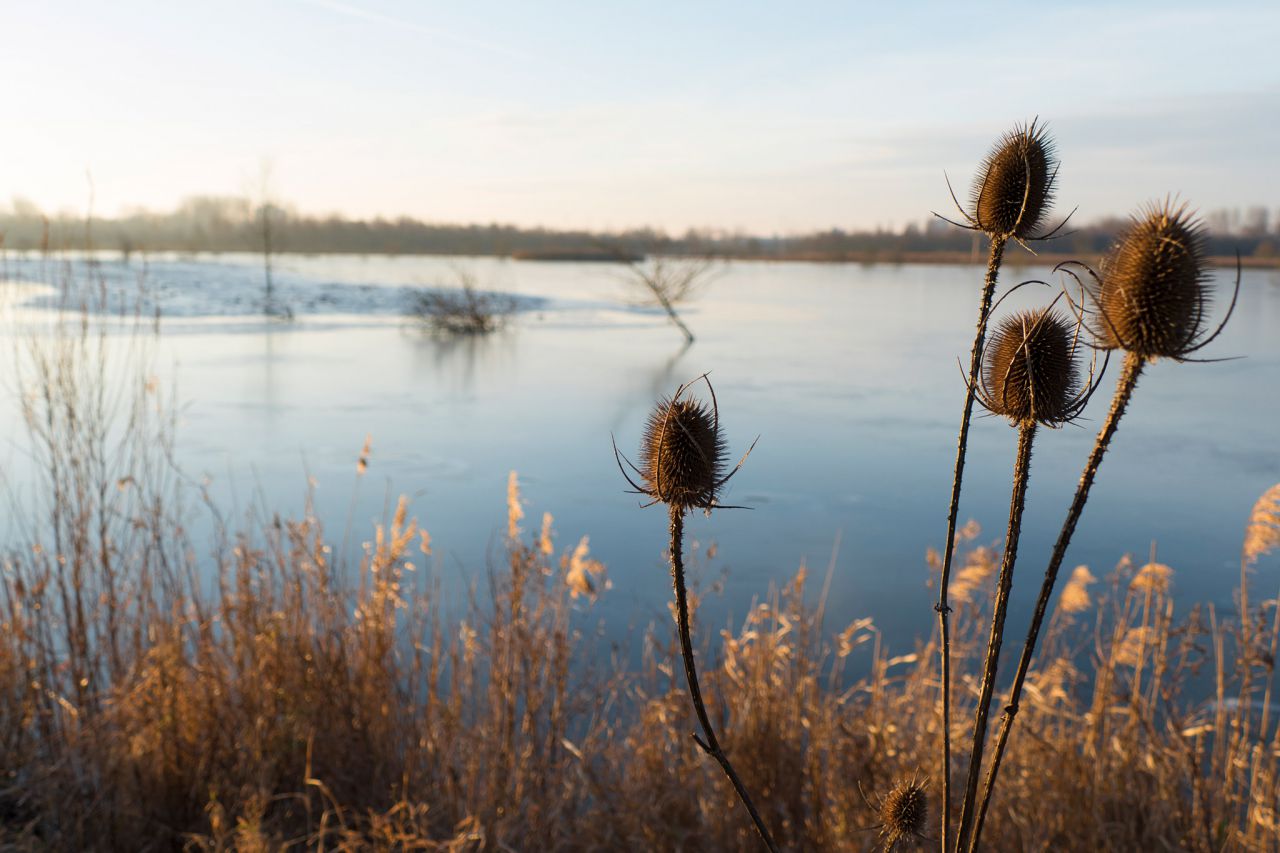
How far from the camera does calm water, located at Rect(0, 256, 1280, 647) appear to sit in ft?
24.5

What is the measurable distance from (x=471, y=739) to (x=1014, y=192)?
132 inches

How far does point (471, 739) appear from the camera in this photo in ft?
12.8

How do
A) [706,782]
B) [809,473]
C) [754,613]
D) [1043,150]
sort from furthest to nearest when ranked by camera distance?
[809,473]
[754,613]
[706,782]
[1043,150]

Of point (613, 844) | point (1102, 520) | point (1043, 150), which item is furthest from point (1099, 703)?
point (1102, 520)

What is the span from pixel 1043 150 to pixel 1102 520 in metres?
8.11

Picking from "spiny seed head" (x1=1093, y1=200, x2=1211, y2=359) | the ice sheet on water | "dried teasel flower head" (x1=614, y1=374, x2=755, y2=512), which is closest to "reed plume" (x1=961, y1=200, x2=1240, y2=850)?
"spiny seed head" (x1=1093, y1=200, x2=1211, y2=359)

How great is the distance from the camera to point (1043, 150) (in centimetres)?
121

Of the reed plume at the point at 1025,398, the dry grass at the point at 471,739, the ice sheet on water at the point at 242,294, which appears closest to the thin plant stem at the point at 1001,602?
the reed plume at the point at 1025,398

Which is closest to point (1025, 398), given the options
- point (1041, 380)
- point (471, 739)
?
point (1041, 380)

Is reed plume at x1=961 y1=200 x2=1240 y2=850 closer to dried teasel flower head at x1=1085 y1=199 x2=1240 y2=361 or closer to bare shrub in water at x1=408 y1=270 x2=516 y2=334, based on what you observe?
dried teasel flower head at x1=1085 y1=199 x2=1240 y2=361

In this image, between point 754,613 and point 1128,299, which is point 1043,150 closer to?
point 1128,299

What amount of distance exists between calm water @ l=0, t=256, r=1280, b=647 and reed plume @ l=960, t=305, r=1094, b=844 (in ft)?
0.36

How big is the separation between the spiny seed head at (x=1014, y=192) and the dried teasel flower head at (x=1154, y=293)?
0.33 feet

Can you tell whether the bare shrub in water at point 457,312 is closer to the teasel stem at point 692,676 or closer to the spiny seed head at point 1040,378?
the spiny seed head at point 1040,378
